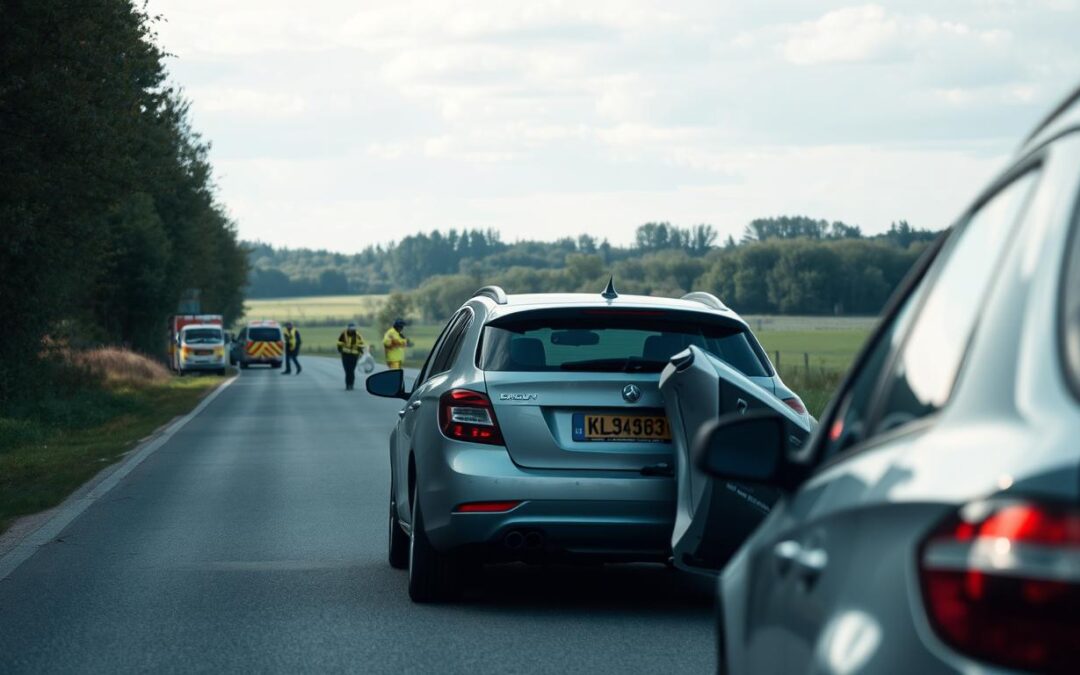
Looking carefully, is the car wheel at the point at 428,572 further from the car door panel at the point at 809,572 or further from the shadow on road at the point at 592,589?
the car door panel at the point at 809,572

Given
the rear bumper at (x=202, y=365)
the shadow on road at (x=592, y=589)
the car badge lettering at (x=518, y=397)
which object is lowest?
the rear bumper at (x=202, y=365)

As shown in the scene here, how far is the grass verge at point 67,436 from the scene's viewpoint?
1554 centimetres

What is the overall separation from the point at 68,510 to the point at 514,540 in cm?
661

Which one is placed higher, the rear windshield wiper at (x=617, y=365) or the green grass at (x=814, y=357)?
the rear windshield wiper at (x=617, y=365)

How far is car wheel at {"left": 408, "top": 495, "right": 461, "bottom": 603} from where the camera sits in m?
8.59

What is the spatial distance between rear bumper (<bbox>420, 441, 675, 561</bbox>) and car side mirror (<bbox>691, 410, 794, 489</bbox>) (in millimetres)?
4549

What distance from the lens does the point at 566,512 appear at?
26.4 feet

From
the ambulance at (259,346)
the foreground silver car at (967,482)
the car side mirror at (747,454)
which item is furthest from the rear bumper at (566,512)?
the ambulance at (259,346)

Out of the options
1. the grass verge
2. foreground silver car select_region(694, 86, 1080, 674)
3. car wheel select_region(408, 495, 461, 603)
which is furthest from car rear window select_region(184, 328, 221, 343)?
foreground silver car select_region(694, 86, 1080, 674)

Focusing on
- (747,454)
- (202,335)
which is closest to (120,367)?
(202,335)

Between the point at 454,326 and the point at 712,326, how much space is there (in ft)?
5.76

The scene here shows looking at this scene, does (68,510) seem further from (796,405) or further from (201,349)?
(201,349)

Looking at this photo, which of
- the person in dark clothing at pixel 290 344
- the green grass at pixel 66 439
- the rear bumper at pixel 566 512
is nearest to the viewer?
the rear bumper at pixel 566 512

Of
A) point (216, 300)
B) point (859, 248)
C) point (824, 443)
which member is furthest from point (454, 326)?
point (216, 300)
